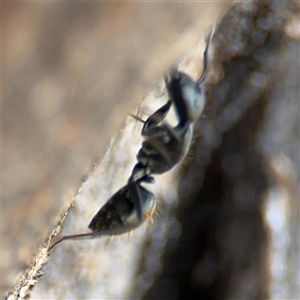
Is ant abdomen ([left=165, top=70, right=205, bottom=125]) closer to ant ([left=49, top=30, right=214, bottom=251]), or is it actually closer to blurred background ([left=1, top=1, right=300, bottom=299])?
ant ([left=49, top=30, right=214, bottom=251])

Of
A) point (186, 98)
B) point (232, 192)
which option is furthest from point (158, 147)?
point (232, 192)

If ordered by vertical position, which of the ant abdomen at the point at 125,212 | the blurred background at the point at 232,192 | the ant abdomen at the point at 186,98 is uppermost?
the ant abdomen at the point at 186,98

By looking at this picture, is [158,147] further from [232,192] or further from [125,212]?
[232,192]

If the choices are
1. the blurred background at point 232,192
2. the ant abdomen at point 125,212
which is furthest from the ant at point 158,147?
the blurred background at point 232,192

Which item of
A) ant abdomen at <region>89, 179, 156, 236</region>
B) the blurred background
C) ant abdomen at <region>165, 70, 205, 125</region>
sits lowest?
the blurred background

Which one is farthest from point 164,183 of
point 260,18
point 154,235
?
point 260,18

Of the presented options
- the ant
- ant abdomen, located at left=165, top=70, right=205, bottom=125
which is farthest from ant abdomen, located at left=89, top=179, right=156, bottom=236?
ant abdomen, located at left=165, top=70, right=205, bottom=125

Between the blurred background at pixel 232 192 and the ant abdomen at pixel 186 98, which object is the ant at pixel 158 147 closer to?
the ant abdomen at pixel 186 98

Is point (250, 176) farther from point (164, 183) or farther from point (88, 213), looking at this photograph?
point (88, 213)

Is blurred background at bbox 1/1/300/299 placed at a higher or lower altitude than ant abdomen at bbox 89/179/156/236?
lower
